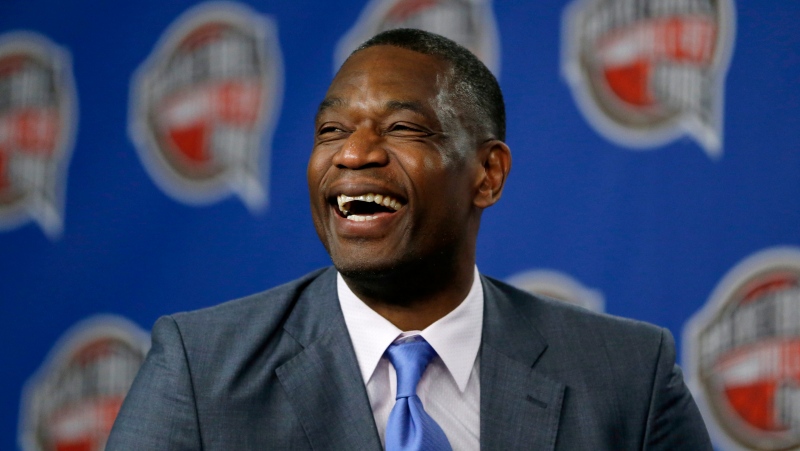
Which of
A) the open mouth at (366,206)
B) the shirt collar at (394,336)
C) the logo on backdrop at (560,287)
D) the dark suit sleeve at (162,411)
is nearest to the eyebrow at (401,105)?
the open mouth at (366,206)

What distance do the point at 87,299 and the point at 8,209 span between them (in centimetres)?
34

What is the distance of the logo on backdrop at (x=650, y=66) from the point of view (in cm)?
201

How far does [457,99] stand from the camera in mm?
1506

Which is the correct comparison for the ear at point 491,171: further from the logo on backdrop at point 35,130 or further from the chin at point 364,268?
the logo on backdrop at point 35,130

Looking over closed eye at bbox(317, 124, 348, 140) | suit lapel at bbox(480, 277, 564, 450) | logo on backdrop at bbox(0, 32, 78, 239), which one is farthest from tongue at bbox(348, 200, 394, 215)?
logo on backdrop at bbox(0, 32, 78, 239)

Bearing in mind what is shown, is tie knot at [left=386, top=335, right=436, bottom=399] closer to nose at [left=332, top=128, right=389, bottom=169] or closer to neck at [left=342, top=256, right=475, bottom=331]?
neck at [left=342, top=256, right=475, bottom=331]

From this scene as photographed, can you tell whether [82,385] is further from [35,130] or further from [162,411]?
[162,411]

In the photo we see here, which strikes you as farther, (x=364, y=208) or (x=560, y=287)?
(x=560, y=287)

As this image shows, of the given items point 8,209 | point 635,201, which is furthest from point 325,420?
point 8,209

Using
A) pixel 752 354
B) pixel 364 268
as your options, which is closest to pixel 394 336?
pixel 364 268

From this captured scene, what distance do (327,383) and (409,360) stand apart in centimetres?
12

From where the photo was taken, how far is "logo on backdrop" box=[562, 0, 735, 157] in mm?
2006

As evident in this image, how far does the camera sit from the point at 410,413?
1368mm

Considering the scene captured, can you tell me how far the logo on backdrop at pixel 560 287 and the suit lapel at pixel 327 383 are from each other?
0.70 meters
